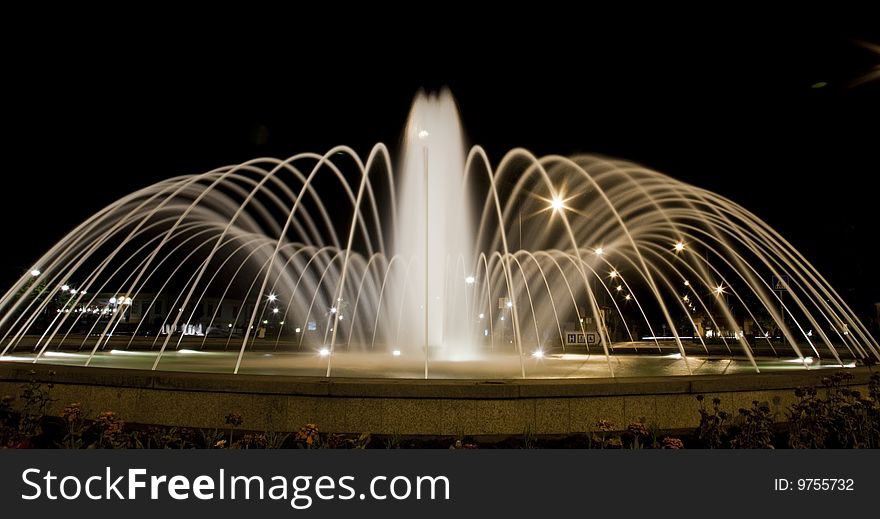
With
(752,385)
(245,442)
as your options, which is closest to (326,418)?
(245,442)

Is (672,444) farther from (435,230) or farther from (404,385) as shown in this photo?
(435,230)

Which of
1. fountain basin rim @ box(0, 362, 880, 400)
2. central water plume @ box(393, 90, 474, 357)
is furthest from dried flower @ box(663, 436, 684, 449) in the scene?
central water plume @ box(393, 90, 474, 357)

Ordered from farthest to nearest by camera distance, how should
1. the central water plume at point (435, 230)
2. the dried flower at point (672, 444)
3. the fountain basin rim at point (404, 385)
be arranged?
the central water plume at point (435, 230), the fountain basin rim at point (404, 385), the dried flower at point (672, 444)

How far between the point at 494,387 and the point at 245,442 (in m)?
3.14

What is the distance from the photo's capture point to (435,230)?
20672 millimetres

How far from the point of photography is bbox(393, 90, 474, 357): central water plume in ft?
65.2

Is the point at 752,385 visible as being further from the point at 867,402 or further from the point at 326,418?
the point at 326,418

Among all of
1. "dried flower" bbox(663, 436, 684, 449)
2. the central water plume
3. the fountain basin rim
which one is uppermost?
the central water plume

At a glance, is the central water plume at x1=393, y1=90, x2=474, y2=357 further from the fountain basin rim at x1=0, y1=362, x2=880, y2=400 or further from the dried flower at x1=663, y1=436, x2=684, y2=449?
the dried flower at x1=663, y1=436, x2=684, y2=449

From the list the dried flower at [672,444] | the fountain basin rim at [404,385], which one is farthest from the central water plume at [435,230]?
the dried flower at [672,444]

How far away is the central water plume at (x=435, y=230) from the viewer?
19.9m

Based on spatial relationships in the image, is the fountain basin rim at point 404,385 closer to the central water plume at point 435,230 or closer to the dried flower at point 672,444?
the dried flower at point 672,444

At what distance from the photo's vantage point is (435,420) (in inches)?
313

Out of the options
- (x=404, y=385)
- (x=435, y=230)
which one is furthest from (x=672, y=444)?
(x=435, y=230)
